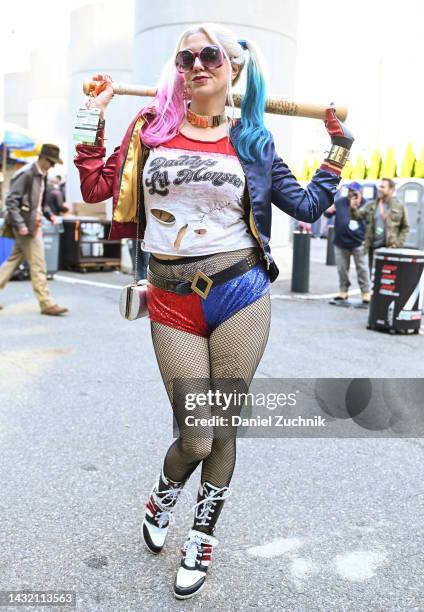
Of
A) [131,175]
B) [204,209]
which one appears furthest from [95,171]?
[204,209]

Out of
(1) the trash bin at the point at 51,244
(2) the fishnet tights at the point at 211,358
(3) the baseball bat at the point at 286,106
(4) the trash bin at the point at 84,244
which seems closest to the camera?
(2) the fishnet tights at the point at 211,358

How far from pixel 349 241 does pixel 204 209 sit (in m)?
7.71

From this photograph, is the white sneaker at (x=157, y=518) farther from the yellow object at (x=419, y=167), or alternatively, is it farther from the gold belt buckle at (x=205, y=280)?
the yellow object at (x=419, y=167)

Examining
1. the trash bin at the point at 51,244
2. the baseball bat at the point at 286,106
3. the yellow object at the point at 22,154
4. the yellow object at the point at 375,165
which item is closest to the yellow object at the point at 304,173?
the yellow object at the point at 375,165

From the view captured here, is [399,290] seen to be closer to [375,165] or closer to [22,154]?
[22,154]

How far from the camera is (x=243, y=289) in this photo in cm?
234

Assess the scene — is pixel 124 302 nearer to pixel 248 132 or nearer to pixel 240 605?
pixel 248 132

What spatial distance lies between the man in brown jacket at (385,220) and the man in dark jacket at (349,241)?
118mm

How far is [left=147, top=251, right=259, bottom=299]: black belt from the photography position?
2.30 m

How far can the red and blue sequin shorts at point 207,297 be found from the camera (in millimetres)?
2311

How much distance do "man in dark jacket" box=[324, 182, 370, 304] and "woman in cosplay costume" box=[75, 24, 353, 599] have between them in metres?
7.42

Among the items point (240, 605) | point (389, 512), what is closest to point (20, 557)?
point (240, 605)

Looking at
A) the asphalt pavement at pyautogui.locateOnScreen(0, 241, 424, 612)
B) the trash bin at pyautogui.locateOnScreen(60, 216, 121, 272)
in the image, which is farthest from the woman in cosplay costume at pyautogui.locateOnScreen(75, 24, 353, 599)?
the trash bin at pyautogui.locateOnScreen(60, 216, 121, 272)

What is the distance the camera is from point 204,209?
2277 millimetres
